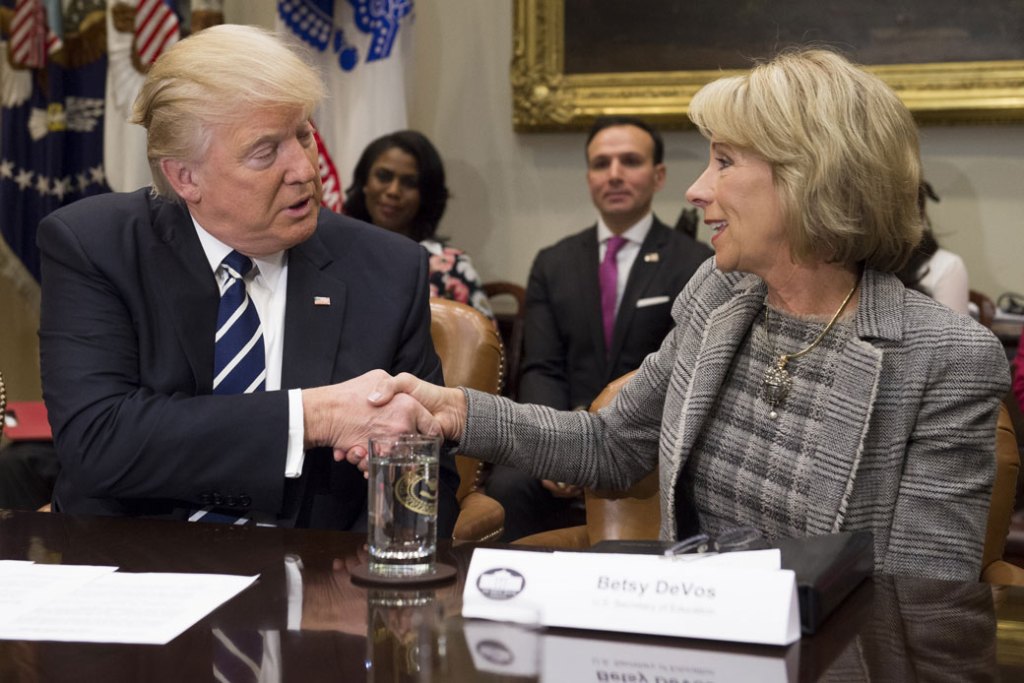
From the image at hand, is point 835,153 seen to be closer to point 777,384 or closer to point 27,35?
point 777,384

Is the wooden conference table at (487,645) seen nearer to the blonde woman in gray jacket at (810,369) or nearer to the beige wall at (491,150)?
the blonde woman in gray jacket at (810,369)

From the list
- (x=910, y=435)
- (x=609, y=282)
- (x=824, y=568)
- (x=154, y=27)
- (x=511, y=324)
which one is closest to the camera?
(x=824, y=568)

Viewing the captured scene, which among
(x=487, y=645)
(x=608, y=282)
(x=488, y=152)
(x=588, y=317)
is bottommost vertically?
(x=588, y=317)

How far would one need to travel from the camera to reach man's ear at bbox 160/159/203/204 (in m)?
2.22

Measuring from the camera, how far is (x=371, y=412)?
80.0 inches

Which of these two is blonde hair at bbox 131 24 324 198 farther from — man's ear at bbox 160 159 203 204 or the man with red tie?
the man with red tie

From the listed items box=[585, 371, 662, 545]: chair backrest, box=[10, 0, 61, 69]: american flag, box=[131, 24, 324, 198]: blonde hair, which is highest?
box=[10, 0, 61, 69]: american flag

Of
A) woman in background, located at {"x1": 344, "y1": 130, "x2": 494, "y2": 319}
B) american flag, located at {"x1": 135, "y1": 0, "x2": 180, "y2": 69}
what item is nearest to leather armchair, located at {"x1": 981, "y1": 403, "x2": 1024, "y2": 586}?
woman in background, located at {"x1": 344, "y1": 130, "x2": 494, "y2": 319}

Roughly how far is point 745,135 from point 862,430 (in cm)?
50

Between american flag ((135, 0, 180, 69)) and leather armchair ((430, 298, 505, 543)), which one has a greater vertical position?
american flag ((135, 0, 180, 69))

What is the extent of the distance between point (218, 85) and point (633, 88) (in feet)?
12.0

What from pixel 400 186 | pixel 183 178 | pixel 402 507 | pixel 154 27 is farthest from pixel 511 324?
pixel 402 507

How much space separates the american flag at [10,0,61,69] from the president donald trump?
3.27 m

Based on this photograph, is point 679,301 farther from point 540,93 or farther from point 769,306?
point 540,93
